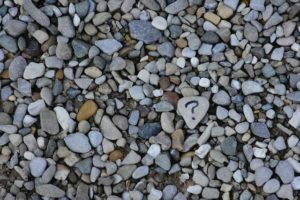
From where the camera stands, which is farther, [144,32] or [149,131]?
[144,32]

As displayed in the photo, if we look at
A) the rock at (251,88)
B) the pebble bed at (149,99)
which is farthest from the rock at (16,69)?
the rock at (251,88)

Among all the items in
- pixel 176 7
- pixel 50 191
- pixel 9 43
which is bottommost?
pixel 50 191

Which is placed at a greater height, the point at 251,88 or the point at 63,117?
the point at 251,88

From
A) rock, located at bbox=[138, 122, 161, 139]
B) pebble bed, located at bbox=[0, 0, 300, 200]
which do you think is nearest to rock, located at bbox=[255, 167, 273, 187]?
pebble bed, located at bbox=[0, 0, 300, 200]

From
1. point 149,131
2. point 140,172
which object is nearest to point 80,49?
point 149,131

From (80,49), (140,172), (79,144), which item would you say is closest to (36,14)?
(80,49)

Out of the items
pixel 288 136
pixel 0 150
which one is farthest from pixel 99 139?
pixel 288 136

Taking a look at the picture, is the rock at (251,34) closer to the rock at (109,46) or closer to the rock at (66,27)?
the rock at (109,46)

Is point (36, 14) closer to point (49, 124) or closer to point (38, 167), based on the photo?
point (49, 124)
